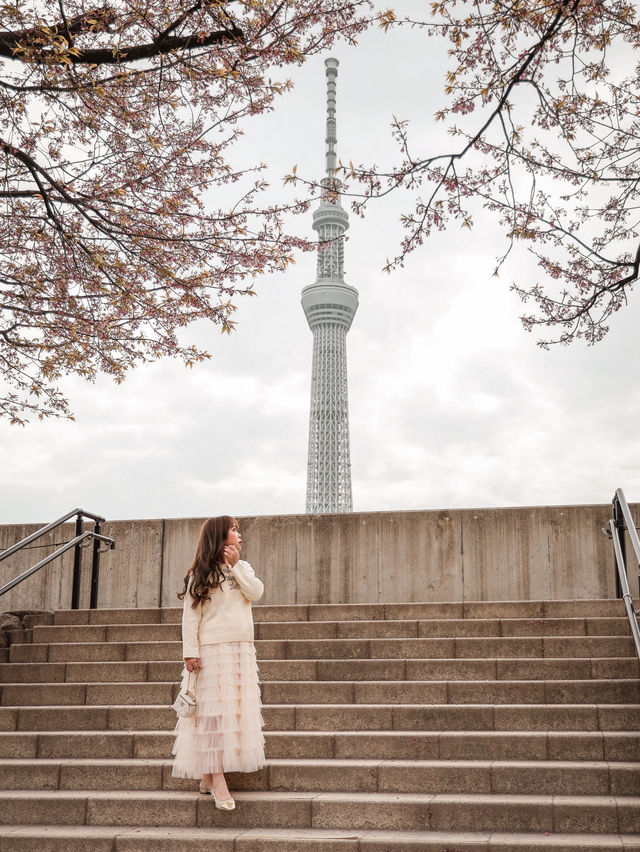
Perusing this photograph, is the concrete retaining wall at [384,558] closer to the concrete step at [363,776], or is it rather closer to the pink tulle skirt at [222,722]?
the concrete step at [363,776]

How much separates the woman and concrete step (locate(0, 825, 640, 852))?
11.2 inches

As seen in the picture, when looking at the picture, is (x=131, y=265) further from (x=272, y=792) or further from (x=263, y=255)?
(x=272, y=792)

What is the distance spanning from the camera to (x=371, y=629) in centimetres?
714

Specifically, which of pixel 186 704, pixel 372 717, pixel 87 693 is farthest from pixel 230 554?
pixel 87 693

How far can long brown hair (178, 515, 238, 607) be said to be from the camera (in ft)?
16.2

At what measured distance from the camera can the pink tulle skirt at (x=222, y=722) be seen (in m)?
4.81

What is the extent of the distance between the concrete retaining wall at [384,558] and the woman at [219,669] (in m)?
4.51

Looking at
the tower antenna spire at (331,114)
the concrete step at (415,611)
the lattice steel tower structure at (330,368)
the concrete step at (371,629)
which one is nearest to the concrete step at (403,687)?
the concrete step at (371,629)

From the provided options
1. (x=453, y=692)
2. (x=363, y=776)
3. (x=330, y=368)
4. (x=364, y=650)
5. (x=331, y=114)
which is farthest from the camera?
(x=331, y=114)

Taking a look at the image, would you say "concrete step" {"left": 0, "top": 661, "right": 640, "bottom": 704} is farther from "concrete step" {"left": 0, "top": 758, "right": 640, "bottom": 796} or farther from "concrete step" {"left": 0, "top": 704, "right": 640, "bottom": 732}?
"concrete step" {"left": 0, "top": 758, "right": 640, "bottom": 796}

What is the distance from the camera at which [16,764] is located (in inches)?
222

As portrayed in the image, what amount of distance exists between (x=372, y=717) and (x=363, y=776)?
680 mm

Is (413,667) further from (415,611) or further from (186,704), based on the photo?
(186,704)

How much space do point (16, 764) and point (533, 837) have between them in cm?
331
